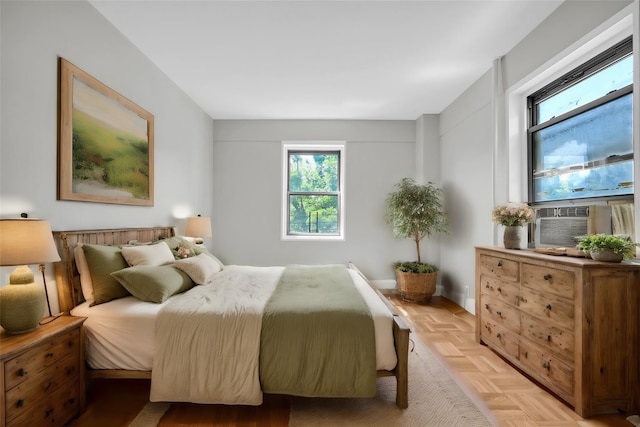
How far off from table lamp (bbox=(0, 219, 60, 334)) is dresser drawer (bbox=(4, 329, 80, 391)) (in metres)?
0.15

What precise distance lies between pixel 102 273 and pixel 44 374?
2.15 ft

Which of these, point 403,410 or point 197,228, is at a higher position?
point 197,228

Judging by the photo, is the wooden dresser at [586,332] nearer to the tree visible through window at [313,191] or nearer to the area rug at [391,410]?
the area rug at [391,410]

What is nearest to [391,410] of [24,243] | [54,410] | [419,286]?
[54,410]

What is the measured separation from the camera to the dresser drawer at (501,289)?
238 centimetres

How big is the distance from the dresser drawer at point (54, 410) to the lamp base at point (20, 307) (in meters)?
0.39

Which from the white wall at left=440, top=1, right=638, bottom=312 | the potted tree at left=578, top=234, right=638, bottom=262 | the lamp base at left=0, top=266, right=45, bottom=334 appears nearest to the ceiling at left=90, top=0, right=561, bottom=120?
the white wall at left=440, top=1, right=638, bottom=312

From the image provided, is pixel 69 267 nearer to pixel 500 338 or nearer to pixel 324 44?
pixel 324 44

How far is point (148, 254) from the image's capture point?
7.79ft

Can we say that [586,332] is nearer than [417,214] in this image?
Yes

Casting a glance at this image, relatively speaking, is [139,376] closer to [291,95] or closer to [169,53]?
[169,53]

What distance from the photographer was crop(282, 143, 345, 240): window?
5.09 metres

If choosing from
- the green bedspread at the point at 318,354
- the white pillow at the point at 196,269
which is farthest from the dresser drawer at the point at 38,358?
the green bedspread at the point at 318,354

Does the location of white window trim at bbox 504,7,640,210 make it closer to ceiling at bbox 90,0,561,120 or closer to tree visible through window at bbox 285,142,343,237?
ceiling at bbox 90,0,561,120
